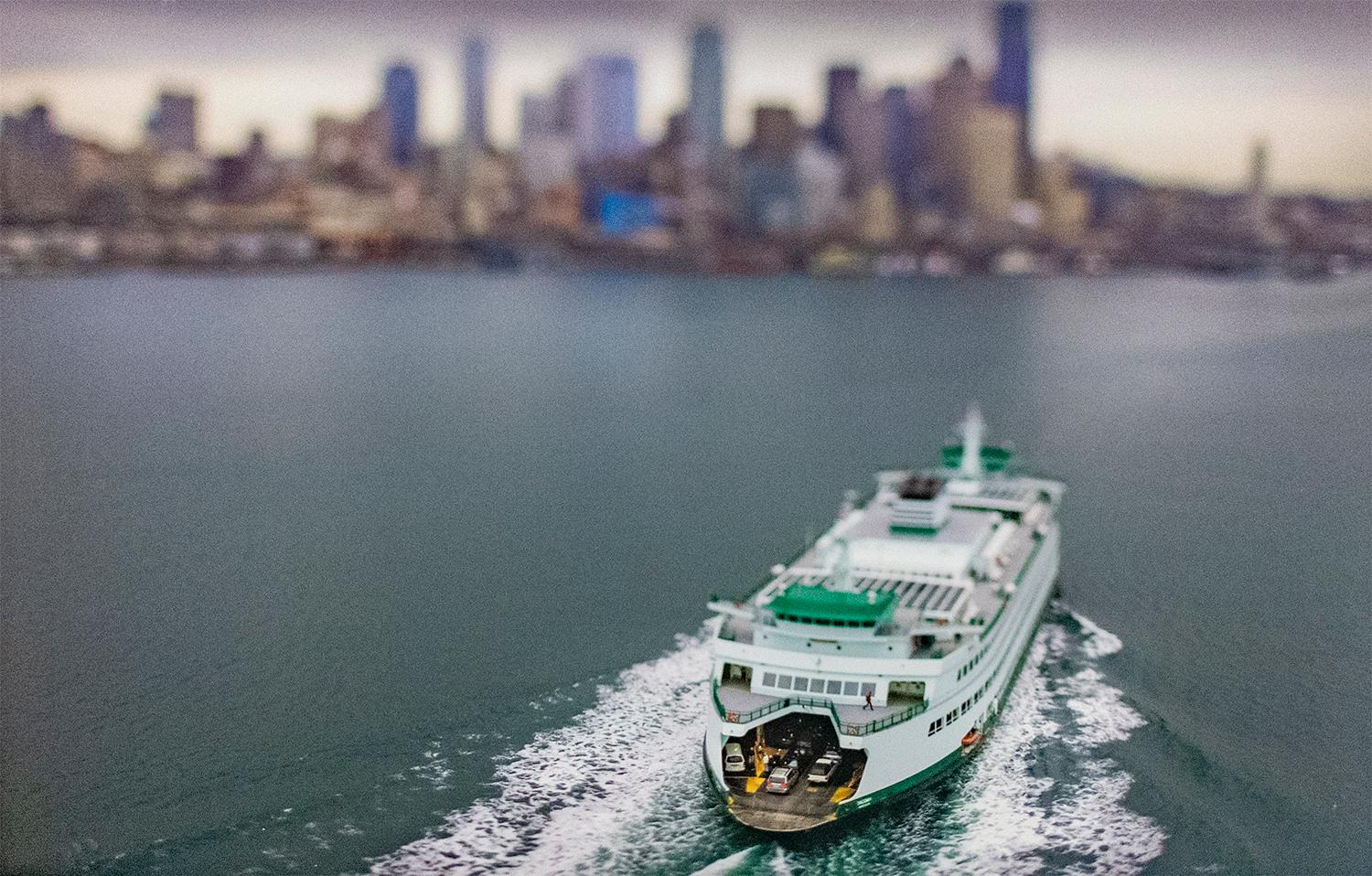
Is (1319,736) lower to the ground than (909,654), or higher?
lower

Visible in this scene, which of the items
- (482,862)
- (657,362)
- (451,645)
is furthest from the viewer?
(657,362)

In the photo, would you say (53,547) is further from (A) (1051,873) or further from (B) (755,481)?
(A) (1051,873)

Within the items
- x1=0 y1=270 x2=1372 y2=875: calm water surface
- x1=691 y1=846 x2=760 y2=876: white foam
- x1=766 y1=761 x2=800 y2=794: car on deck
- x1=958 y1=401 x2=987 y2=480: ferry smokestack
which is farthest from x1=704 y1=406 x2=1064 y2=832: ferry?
x1=958 y1=401 x2=987 y2=480: ferry smokestack

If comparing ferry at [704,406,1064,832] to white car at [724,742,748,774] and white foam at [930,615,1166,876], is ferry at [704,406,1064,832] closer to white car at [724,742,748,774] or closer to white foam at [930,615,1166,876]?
white car at [724,742,748,774]

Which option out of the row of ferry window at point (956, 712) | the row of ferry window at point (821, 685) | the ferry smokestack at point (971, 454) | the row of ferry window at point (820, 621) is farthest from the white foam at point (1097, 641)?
the row of ferry window at point (821, 685)

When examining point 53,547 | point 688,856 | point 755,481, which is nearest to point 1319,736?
point 688,856

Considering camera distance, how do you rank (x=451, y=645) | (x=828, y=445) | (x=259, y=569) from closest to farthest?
(x=451, y=645), (x=259, y=569), (x=828, y=445)

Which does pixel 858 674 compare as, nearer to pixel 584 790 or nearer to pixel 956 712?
pixel 956 712

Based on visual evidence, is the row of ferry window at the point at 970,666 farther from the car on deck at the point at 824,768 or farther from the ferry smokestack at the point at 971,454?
the ferry smokestack at the point at 971,454
